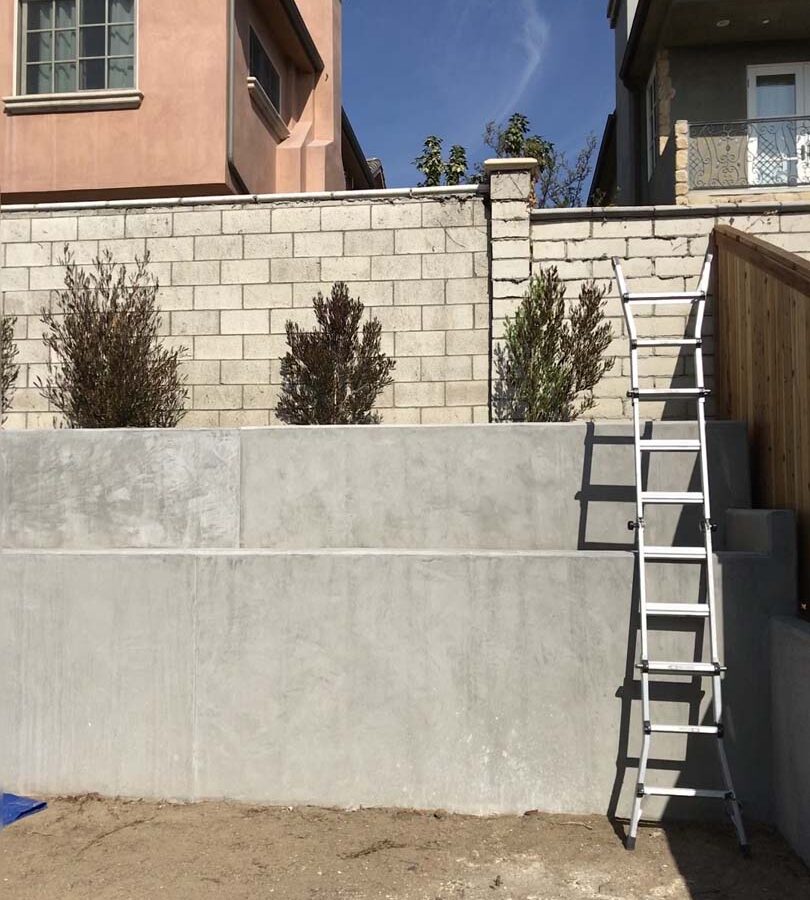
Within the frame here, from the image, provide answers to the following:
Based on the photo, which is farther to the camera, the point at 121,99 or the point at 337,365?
the point at 121,99

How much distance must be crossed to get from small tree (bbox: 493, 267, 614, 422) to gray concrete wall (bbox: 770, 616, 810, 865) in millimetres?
2785

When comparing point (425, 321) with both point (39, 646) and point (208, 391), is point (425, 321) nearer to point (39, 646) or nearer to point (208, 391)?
point (208, 391)

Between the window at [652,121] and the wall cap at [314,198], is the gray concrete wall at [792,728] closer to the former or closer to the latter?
the wall cap at [314,198]

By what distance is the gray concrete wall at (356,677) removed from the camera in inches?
Result: 171

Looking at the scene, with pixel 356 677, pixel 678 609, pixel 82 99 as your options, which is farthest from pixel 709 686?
pixel 82 99

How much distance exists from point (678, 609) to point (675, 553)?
286 millimetres

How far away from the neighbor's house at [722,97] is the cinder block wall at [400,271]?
4.25 m

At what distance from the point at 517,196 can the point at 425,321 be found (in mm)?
1278

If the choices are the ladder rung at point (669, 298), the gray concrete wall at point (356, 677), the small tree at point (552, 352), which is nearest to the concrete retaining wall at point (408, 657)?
the gray concrete wall at point (356, 677)

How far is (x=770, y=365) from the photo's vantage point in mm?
4812

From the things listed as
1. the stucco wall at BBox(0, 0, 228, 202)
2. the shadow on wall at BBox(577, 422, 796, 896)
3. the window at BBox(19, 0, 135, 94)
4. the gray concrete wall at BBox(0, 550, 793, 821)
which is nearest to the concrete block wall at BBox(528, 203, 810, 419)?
the shadow on wall at BBox(577, 422, 796, 896)

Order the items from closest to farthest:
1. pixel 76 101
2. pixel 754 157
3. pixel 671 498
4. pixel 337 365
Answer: pixel 671 498 → pixel 337 365 → pixel 76 101 → pixel 754 157

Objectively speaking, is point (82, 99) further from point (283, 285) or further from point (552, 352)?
point (552, 352)

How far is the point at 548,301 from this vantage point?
21.8ft
